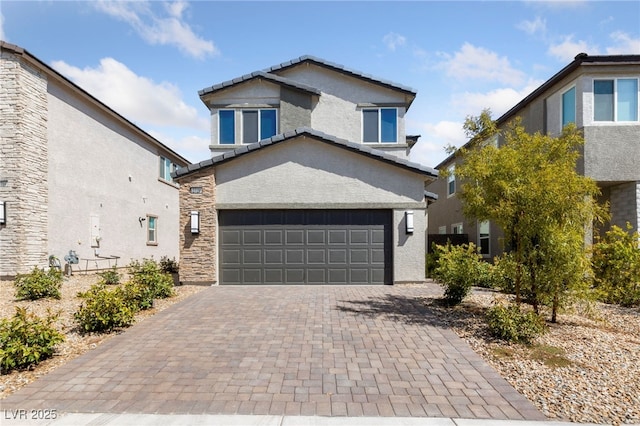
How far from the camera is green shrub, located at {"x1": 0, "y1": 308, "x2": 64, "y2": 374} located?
497cm

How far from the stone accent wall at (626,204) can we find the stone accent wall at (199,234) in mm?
14817

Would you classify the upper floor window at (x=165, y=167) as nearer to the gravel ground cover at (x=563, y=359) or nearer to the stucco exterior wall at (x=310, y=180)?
the stucco exterior wall at (x=310, y=180)

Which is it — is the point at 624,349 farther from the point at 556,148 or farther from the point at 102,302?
the point at 102,302

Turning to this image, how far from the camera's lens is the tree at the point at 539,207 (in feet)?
21.2

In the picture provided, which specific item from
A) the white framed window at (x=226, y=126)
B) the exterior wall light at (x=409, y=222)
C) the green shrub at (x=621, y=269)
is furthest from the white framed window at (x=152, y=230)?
the green shrub at (x=621, y=269)

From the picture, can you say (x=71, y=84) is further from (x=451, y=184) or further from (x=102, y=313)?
(x=451, y=184)

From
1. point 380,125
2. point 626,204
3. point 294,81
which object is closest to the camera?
point 626,204

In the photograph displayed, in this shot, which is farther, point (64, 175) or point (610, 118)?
point (64, 175)

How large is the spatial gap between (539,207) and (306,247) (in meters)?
7.63

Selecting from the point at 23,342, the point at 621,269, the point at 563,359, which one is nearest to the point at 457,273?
the point at 563,359

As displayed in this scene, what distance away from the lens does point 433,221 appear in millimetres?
25203

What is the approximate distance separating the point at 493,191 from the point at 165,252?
21.1m

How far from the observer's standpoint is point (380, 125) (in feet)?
52.7

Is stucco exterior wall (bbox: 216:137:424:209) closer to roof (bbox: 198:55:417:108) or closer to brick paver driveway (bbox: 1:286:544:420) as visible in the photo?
roof (bbox: 198:55:417:108)
